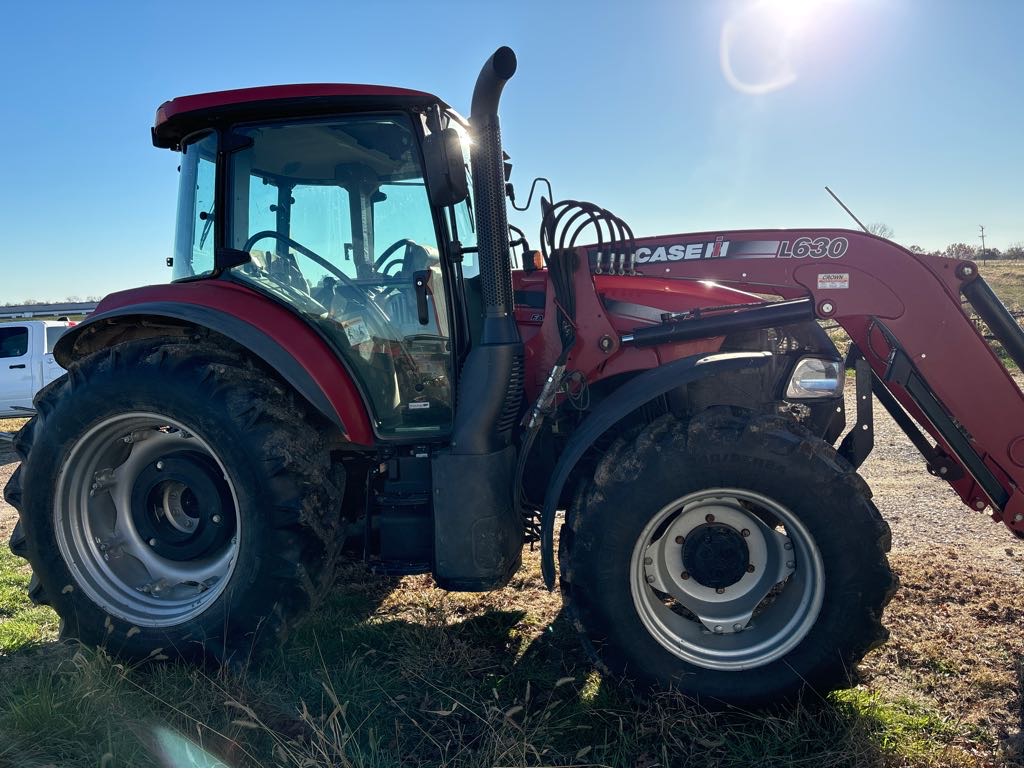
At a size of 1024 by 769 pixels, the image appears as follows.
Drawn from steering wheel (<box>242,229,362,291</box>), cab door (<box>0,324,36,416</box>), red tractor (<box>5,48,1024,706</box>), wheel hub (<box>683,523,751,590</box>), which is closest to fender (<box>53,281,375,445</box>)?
red tractor (<box>5,48,1024,706</box>)

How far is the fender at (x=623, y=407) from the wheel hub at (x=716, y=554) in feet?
1.76

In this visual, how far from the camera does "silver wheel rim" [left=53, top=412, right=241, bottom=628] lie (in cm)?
293

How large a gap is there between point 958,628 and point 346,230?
3370 mm

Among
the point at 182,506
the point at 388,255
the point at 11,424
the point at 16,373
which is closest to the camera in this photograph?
the point at 182,506

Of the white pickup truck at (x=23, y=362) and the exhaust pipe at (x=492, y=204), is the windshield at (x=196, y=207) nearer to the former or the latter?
the exhaust pipe at (x=492, y=204)

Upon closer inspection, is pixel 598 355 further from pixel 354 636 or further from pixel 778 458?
pixel 354 636

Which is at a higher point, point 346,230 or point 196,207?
point 196,207

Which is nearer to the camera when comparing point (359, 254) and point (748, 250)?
point (359, 254)

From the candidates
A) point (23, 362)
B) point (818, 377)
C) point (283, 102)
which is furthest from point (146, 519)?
point (23, 362)

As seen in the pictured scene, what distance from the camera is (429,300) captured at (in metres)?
3.05

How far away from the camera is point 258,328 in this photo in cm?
285

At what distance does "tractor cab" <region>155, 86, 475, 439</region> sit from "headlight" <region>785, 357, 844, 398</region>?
1483 mm

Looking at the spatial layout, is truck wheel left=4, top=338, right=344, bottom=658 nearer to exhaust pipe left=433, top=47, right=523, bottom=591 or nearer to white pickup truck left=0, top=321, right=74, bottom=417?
exhaust pipe left=433, top=47, right=523, bottom=591

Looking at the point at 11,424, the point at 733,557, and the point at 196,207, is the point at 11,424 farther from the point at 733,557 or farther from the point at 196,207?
the point at 733,557
